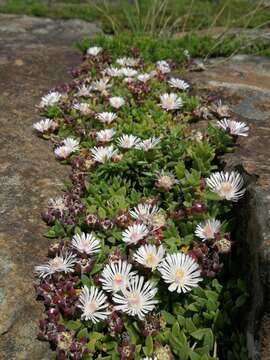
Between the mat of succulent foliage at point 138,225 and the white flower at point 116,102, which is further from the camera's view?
the white flower at point 116,102

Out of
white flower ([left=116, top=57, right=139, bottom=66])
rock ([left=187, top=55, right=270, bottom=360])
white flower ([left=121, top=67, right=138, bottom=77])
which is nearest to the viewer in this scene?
rock ([left=187, top=55, right=270, bottom=360])

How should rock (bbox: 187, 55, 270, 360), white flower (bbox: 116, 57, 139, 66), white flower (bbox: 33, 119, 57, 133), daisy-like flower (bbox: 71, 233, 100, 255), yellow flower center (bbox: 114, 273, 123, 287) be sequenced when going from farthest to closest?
white flower (bbox: 116, 57, 139, 66)
white flower (bbox: 33, 119, 57, 133)
daisy-like flower (bbox: 71, 233, 100, 255)
yellow flower center (bbox: 114, 273, 123, 287)
rock (bbox: 187, 55, 270, 360)

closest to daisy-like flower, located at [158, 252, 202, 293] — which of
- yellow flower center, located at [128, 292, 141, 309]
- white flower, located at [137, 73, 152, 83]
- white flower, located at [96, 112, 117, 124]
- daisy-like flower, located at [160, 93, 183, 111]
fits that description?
yellow flower center, located at [128, 292, 141, 309]

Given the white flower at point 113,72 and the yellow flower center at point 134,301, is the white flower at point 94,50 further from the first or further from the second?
the yellow flower center at point 134,301

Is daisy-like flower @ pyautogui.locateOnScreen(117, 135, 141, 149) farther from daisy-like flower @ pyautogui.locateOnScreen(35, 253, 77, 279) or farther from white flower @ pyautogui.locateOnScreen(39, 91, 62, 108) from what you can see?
daisy-like flower @ pyautogui.locateOnScreen(35, 253, 77, 279)

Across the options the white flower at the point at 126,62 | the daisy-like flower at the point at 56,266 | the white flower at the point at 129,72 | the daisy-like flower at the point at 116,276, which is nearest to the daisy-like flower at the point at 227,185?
the daisy-like flower at the point at 116,276

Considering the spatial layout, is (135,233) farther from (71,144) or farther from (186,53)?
(186,53)
